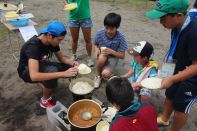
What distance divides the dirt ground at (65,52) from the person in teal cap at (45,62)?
0.97 ft

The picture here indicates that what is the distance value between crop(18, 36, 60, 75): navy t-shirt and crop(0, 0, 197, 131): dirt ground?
0.54 metres

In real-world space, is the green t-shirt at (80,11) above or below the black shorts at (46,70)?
above

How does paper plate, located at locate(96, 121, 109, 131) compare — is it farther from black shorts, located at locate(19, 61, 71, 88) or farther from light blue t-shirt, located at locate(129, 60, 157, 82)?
black shorts, located at locate(19, 61, 71, 88)

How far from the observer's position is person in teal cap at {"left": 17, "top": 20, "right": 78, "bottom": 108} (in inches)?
111

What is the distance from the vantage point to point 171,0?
2.02m

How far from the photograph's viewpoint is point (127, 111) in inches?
68.9

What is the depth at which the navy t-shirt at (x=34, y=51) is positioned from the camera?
2.89 m

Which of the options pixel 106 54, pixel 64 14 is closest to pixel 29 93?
pixel 106 54

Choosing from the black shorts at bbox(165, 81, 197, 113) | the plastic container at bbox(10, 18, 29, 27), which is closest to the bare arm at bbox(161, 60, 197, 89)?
the black shorts at bbox(165, 81, 197, 113)

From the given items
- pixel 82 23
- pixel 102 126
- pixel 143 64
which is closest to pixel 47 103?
pixel 102 126

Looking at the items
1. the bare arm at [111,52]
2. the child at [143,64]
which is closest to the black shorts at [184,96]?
the child at [143,64]

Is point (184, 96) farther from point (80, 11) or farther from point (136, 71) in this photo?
point (80, 11)

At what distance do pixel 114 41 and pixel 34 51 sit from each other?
1.21m

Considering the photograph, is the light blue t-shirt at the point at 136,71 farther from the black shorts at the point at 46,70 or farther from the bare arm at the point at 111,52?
the black shorts at the point at 46,70
